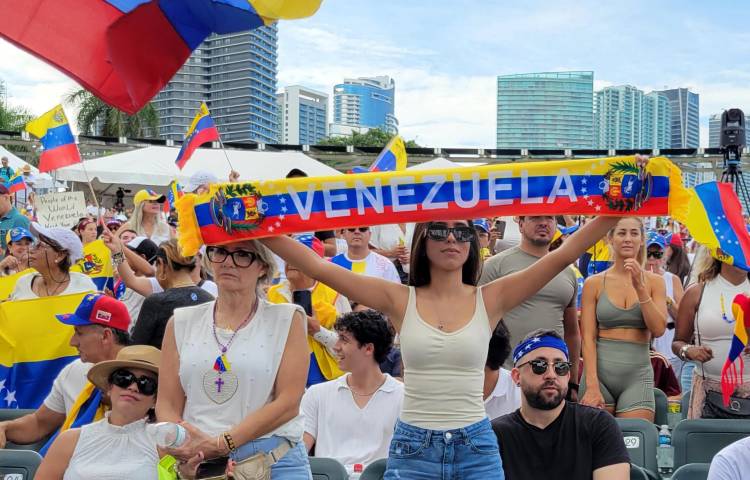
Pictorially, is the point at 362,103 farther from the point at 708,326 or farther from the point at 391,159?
the point at 708,326

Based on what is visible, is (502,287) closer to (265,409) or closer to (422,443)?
(422,443)

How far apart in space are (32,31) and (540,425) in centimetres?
272

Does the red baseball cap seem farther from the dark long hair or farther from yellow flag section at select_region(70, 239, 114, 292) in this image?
yellow flag section at select_region(70, 239, 114, 292)

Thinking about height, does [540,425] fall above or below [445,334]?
below

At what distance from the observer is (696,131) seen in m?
105

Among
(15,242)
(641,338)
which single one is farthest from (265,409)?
(15,242)

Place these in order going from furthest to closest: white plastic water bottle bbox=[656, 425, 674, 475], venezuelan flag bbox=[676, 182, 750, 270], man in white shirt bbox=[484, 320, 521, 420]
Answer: white plastic water bottle bbox=[656, 425, 674, 475] → man in white shirt bbox=[484, 320, 521, 420] → venezuelan flag bbox=[676, 182, 750, 270]

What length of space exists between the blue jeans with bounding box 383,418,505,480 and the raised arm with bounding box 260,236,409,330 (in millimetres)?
453

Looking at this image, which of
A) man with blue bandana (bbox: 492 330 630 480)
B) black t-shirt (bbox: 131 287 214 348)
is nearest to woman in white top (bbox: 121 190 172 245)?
black t-shirt (bbox: 131 287 214 348)

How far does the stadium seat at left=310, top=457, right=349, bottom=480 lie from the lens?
→ 14.2ft

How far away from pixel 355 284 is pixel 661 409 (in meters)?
3.25

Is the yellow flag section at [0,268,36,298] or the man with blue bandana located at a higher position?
the yellow flag section at [0,268,36,298]

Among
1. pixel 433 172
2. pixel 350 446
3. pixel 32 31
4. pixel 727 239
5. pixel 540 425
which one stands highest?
pixel 32 31

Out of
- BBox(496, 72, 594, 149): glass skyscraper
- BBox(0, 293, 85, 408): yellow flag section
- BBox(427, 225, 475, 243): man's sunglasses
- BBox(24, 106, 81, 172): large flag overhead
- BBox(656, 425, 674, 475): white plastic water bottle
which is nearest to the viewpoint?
BBox(427, 225, 475, 243): man's sunglasses
